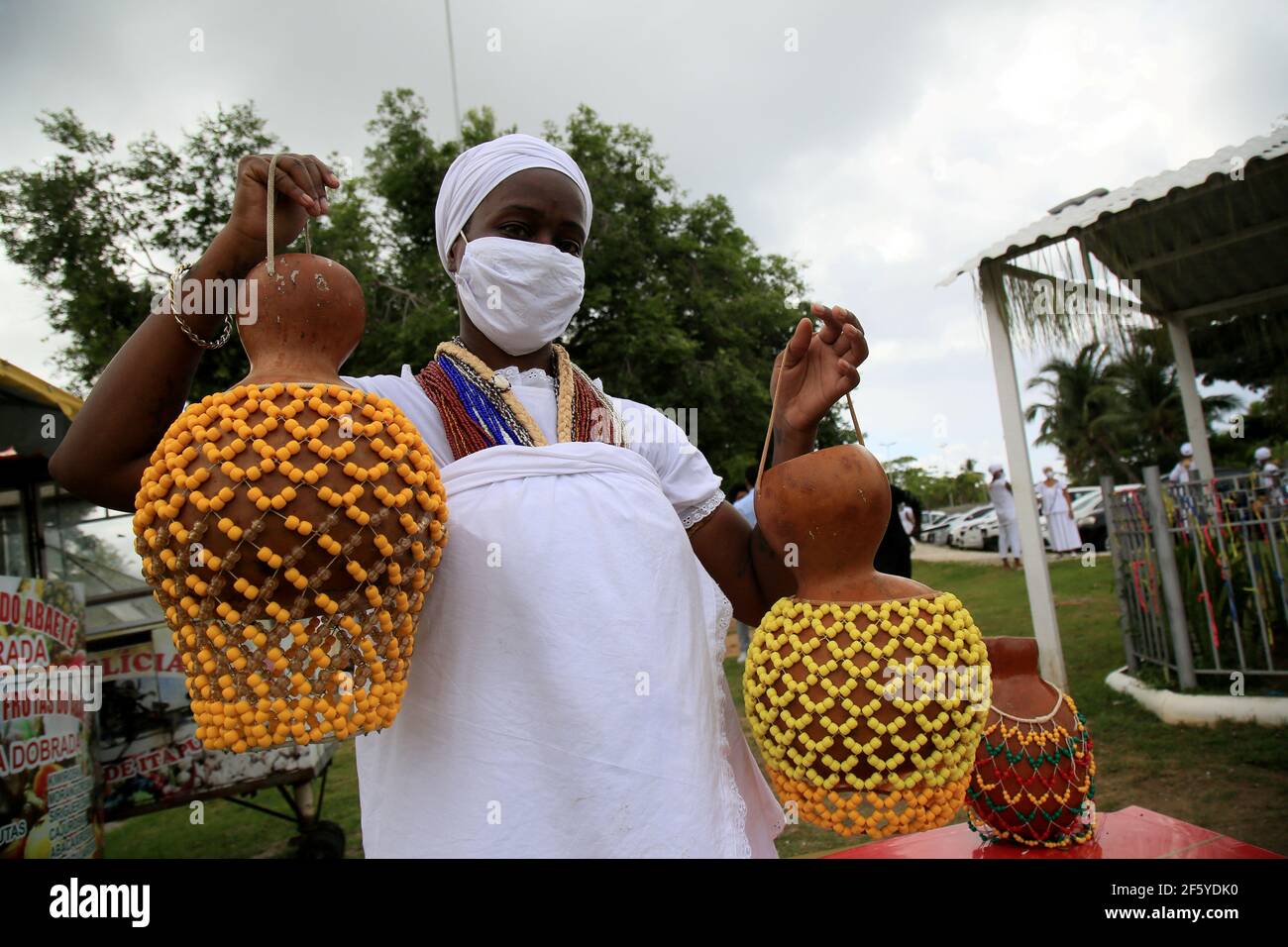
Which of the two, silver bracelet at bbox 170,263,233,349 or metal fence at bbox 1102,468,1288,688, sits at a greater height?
silver bracelet at bbox 170,263,233,349

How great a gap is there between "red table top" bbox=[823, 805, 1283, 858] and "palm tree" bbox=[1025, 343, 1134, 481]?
37288 millimetres

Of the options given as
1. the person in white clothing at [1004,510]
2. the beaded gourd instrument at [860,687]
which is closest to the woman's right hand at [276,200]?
the beaded gourd instrument at [860,687]

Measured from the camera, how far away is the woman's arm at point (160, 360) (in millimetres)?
1225

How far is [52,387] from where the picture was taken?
5.15m

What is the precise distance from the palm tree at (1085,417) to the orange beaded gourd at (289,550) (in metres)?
39.2

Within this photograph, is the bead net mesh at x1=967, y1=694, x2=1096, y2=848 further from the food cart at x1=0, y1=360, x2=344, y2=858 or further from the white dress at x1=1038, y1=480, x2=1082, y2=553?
the white dress at x1=1038, y1=480, x2=1082, y2=553

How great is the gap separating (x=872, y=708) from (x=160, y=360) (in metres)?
1.12

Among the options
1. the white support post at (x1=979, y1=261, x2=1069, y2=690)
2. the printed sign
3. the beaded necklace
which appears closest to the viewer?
the beaded necklace

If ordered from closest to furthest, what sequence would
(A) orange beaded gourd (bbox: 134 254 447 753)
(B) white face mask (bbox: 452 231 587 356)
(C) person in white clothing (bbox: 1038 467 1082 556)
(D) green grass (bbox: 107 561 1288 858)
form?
(A) orange beaded gourd (bbox: 134 254 447 753) < (B) white face mask (bbox: 452 231 587 356) < (D) green grass (bbox: 107 561 1288 858) < (C) person in white clothing (bbox: 1038 467 1082 556)

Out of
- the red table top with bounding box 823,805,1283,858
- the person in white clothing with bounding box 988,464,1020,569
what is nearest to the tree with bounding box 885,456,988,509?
the person in white clothing with bounding box 988,464,1020,569

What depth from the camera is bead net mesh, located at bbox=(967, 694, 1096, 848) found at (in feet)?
7.38

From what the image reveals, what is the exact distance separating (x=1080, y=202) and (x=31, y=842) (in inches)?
308

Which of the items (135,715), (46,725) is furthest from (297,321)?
(135,715)
